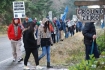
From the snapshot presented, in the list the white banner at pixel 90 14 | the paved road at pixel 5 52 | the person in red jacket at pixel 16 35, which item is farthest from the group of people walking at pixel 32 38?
the paved road at pixel 5 52

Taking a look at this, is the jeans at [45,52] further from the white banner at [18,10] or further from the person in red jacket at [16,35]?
the white banner at [18,10]

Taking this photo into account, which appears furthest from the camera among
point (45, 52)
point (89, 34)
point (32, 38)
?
point (45, 52)

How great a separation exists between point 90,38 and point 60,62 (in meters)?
2.96

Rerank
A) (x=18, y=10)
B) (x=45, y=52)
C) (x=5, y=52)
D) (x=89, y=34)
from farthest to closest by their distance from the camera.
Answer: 1. (x=5, y=52)
2. (x=18, y=10)
3. (x=45, y=52)
4. (x=89, y=34)

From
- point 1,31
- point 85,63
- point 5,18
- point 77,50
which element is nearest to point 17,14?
point 77,50

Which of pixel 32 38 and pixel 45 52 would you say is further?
pixel 45 52

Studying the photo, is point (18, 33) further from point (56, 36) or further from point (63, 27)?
point (63, 27)

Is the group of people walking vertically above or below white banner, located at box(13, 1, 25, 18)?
below

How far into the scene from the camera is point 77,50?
15727mm

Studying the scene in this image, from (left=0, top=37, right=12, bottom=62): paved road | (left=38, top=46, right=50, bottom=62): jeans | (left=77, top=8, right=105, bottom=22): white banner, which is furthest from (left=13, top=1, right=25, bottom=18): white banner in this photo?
(left=77, top=8, right=105, bottom=22): white banner

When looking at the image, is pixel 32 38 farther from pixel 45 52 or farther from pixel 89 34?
pixel 89 34

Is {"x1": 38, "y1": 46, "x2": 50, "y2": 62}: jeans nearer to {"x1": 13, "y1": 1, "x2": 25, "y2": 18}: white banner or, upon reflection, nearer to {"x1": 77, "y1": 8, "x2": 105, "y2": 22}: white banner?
{"x1": 77, "y1": 8, "x2": 105, "y2": 22}: white banner

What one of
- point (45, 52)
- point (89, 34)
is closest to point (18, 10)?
point (45, 52)

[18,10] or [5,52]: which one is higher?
[18,10]
